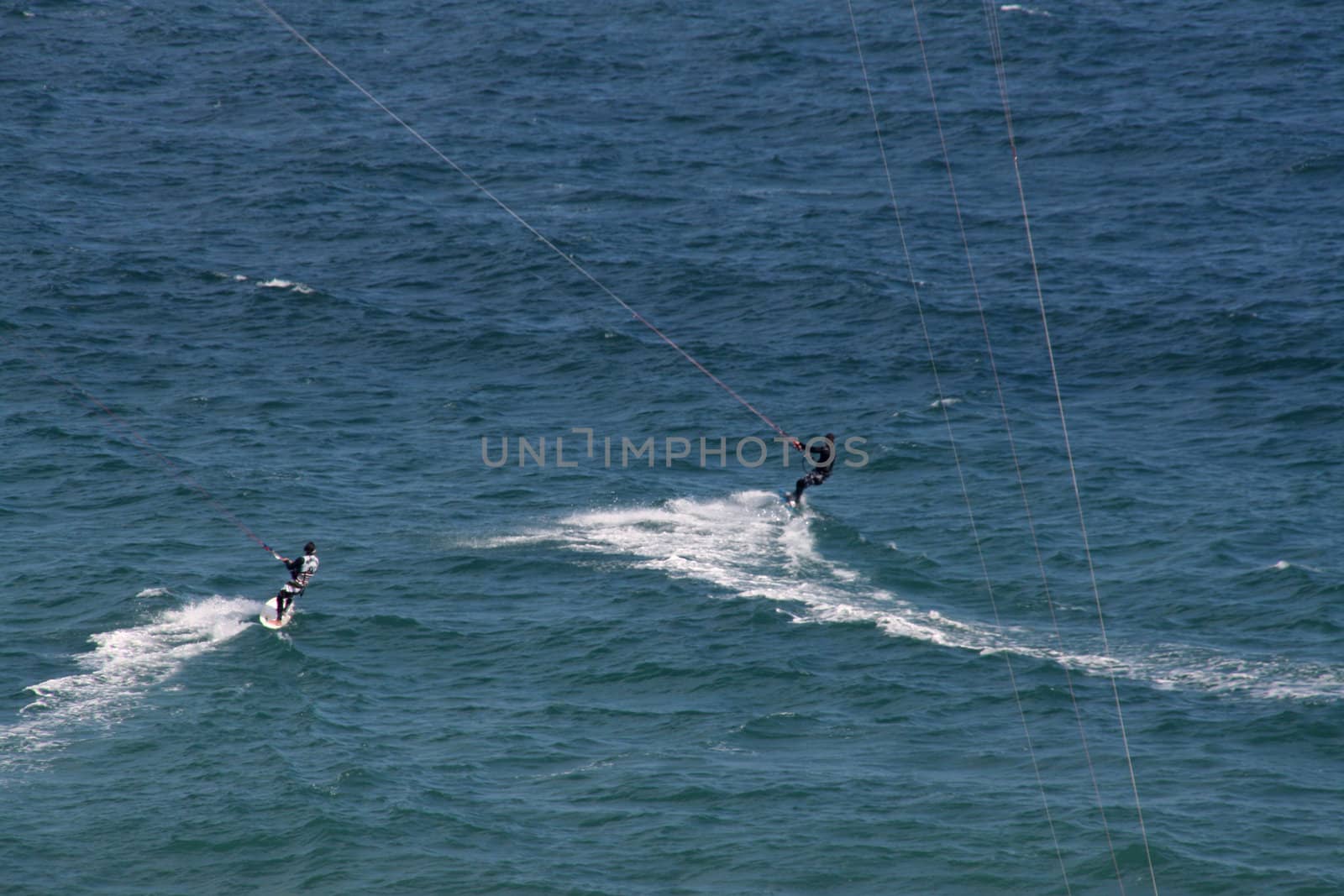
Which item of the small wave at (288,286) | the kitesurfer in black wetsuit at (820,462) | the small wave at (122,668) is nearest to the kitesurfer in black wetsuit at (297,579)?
the small wave at (122,668)

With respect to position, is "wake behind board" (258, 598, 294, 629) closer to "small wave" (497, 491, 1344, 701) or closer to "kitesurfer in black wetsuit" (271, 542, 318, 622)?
"kitesurfer in black wetsuit" (271, 542, 318, 622)

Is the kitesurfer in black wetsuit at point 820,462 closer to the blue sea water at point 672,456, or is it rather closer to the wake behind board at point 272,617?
the blue sea water at point 672,456

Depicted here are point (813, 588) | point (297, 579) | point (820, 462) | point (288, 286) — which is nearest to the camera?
point (297, 579)

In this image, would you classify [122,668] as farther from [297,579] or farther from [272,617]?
[297,579]

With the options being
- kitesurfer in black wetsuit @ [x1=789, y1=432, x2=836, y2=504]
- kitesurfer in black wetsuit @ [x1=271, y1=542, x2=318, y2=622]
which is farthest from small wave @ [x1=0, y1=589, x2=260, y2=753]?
kitesurfer in black wetsuit @ [x1=789, y1=432, x2=836, y2=504]

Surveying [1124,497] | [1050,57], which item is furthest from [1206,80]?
[1124,497]

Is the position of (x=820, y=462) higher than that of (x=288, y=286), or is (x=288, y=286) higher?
(x=288, y=286)

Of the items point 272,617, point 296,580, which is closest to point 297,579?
point 296,580
